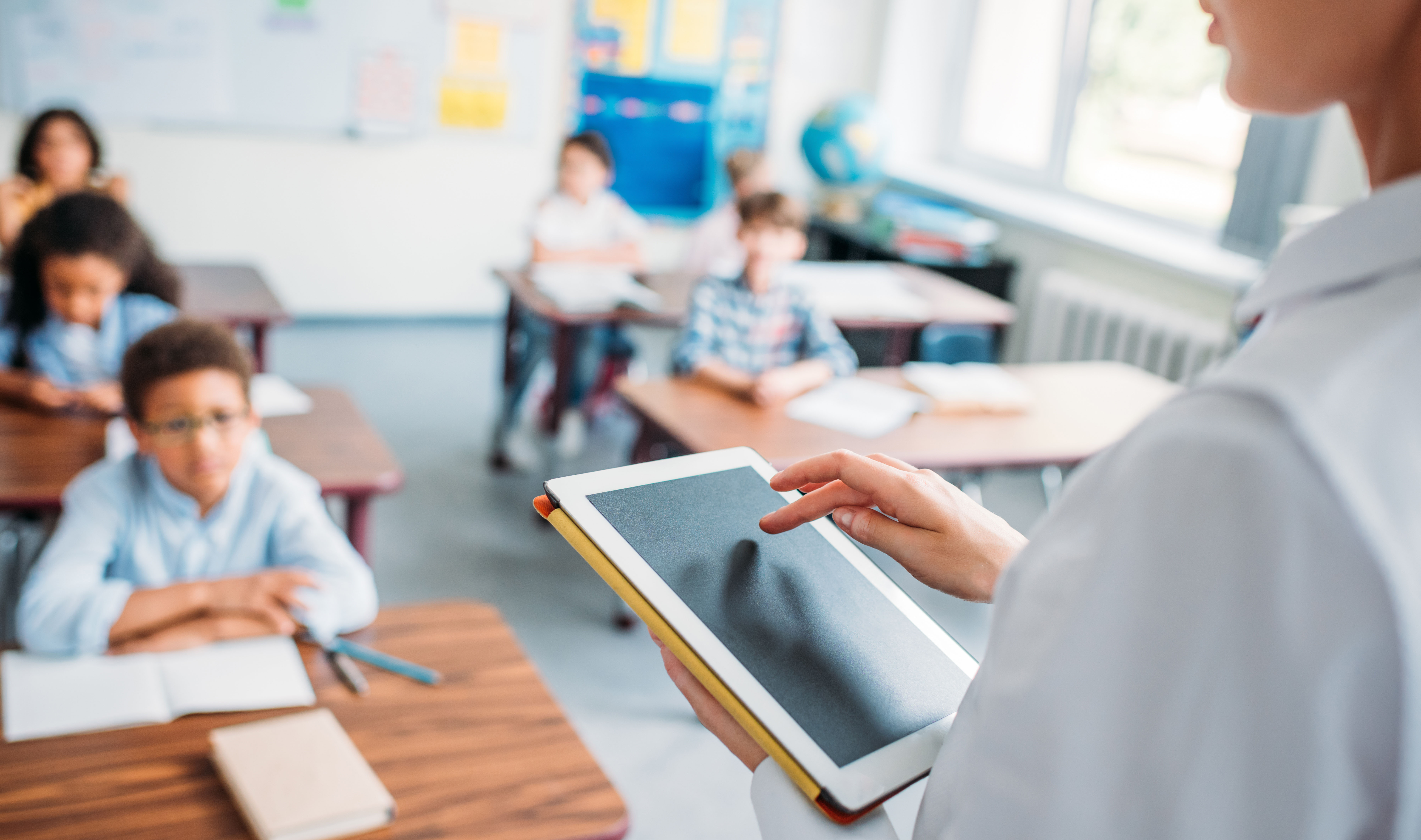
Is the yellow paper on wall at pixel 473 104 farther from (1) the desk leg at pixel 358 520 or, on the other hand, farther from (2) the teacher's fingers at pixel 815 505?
(2) the teacher's fingers at pixel 815 505

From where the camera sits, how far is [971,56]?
5.78 meters

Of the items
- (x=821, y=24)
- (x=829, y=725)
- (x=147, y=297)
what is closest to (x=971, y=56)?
(x=821, y=24)

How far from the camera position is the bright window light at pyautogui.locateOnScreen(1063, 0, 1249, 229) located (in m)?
4.34

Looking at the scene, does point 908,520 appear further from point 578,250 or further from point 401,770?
point 578,250

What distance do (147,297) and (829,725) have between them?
244 centimetres

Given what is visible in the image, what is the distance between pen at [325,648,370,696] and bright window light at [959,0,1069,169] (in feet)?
14.7

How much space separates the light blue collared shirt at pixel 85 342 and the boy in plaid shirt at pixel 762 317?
1.32 metres

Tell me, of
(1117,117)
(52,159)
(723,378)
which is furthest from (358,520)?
(1117,117)

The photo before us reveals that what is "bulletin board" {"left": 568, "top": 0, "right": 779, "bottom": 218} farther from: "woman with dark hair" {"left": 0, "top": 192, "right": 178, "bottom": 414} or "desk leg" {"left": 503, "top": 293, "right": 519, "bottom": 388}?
"woman with dark hair" {"left": 0, "top": 192, "right": 178, "bottom": 414}

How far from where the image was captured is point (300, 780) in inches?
45.4

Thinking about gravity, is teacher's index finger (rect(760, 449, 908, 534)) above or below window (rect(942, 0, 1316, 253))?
below

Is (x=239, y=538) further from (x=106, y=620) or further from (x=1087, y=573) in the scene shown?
(x=1087, y=573)

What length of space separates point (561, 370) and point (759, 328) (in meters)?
0.72

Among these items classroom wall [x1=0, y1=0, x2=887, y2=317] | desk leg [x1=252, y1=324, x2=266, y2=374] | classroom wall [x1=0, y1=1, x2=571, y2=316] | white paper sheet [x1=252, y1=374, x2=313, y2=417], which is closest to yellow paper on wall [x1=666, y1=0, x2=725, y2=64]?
classroom wall [x1=0, y1=0, x2=887, y2=317]
